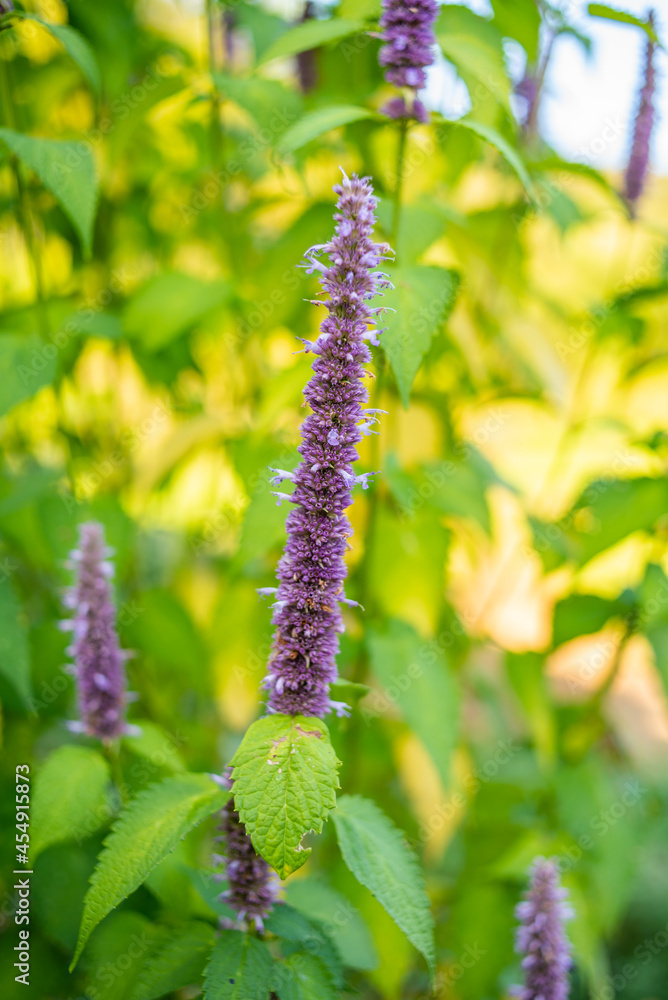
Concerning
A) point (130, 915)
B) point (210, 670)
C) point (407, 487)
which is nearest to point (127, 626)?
point (210, 670)

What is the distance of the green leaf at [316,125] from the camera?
135 cm

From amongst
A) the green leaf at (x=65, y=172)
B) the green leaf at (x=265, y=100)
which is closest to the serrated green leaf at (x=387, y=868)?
the green leaf at (x=65, y=172)

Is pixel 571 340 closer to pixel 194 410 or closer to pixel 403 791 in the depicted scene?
pixel 194 410

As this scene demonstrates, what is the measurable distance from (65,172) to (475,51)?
2.89 ft

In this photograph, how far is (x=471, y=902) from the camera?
90.8 inches

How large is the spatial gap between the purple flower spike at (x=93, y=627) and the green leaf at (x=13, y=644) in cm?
21

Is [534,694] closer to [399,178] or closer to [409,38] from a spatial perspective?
[399,178]

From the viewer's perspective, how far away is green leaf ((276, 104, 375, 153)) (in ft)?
4.42

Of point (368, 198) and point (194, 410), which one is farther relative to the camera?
point (194, 410)

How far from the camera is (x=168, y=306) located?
6.86 feet

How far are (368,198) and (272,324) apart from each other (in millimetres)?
1143

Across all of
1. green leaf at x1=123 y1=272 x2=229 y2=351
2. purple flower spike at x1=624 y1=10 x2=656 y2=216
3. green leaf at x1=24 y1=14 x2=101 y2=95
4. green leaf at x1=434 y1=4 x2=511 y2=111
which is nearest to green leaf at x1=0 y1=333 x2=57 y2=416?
green leaf at x1=123 y1=272 x2=229 y2=351

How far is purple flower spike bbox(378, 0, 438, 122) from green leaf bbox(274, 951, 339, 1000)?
5.30 ft

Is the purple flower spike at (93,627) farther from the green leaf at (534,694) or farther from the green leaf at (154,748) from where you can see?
the green leaf at (534,694)
